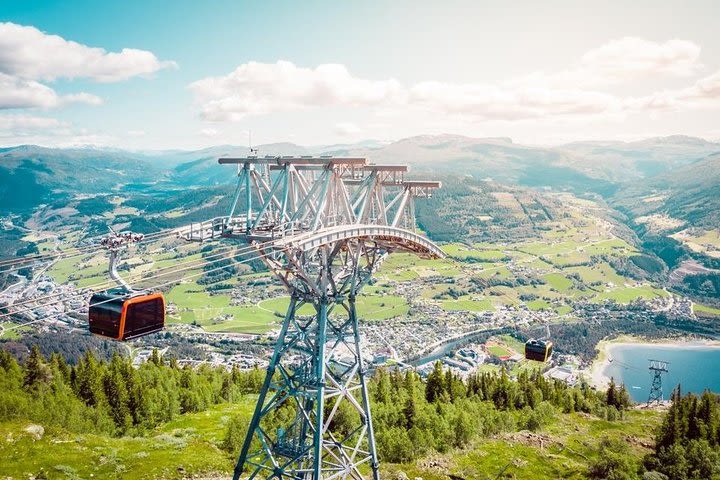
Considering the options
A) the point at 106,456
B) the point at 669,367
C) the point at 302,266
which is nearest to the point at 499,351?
the point at 669,367

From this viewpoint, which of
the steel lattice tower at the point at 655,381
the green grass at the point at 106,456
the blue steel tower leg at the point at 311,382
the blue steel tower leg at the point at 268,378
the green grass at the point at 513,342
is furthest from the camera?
the green grass at the point at 513,342

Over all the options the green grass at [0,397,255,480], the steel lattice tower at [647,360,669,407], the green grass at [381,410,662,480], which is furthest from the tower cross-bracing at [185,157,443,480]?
the steel lattice tower at [647,360,669,407]

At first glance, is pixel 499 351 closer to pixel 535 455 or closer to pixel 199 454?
pixel 535 455

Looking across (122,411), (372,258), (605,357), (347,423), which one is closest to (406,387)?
(347,423)

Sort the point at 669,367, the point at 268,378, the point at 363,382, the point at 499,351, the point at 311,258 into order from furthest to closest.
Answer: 1. the point at 499,351
2. the point at 669,367
3. the point at 363,382
4. the point at 268,378
5. the point at 311,258

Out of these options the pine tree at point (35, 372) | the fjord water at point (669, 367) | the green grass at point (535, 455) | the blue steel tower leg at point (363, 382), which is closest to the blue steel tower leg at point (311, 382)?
the blue steel tower leg at point (363, 382)

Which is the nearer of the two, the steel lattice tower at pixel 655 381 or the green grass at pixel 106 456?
the green grass at pixel 106 456

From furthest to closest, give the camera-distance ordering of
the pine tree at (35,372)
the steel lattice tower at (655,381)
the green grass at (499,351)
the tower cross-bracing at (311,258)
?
1. the green grass at (499,351)
2. the steel lattice tower at (655,381)
3. the pine tree at (35,372)
4. the tower cross-bracing at (311,258)

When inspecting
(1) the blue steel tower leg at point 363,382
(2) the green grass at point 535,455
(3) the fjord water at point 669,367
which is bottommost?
(3) the fjord water at point 669,367

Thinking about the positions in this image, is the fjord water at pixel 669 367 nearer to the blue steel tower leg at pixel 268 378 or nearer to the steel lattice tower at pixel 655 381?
the steel lattice tower at pixel 655 381

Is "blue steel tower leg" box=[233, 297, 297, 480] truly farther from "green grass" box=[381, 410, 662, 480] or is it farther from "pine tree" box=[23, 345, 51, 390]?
"pine tree" box=[23, 345, 51, 390]
